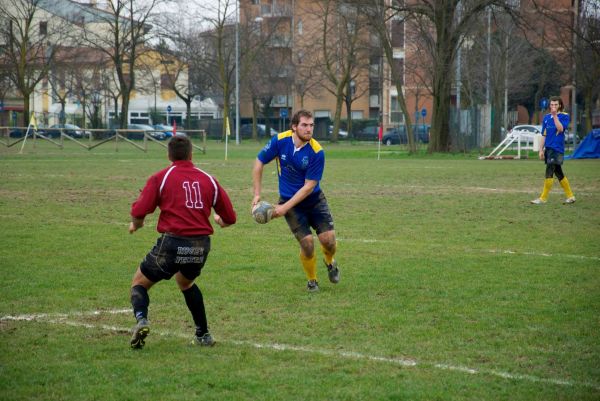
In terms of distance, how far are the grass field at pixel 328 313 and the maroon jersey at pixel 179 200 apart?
93 centimetres

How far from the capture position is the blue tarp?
1443 inches

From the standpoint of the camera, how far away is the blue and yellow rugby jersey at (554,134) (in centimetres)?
1678

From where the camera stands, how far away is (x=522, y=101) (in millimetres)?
72438

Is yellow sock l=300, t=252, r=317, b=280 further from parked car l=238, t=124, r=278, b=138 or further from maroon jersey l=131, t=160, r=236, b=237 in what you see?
parked car l=238, t=124, r=278, b=138

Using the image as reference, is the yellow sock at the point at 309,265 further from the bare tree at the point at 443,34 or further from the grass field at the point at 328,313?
the bare tree at the point at 443,34

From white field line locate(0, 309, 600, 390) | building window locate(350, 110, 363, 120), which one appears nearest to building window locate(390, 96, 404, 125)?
building window locate(350, 110, 363, 120)

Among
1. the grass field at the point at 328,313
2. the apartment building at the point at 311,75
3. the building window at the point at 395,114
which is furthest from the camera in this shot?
the building window at the point at 395,114

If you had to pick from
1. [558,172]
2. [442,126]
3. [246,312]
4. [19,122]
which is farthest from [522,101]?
[246,312]

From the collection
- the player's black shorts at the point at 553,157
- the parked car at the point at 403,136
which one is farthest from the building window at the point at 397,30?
the player's black shorts at the point at 553,157

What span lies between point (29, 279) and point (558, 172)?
11.2 meters

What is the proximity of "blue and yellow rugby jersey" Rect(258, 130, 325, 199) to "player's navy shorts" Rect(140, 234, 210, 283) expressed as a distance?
2383 mm

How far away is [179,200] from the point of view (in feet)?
21.0

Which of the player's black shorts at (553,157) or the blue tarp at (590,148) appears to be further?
the blue tarp at (590,148)

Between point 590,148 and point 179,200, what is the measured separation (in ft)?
110
